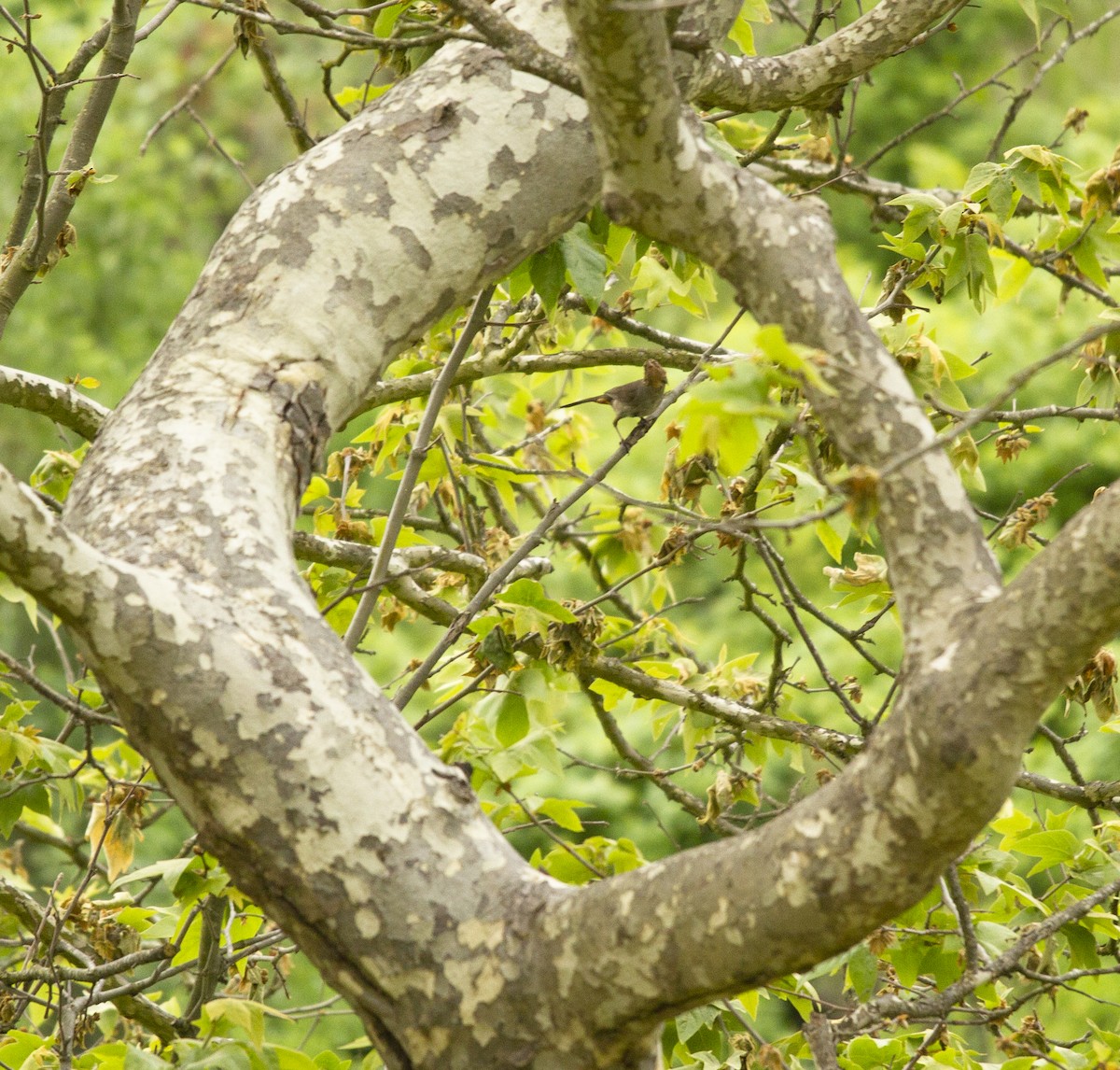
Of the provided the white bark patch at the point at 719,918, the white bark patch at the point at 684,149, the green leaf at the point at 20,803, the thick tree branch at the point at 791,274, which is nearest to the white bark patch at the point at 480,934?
the white bark patch at the point at 719,918

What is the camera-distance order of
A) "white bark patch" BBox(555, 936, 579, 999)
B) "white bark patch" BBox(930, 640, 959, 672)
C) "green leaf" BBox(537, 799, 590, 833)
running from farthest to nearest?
"green leaf" BBox(537, 799, 590, 833), "white bark patch" BBox(555, 936, 579, 999), "white bark patch" BBox(930, 640, 959, 672)

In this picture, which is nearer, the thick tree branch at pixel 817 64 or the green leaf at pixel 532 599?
the thick tree branch at pixel 817 64

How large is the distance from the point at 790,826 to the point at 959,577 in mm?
252

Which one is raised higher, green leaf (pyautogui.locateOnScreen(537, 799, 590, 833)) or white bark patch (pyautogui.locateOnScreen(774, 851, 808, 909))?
green leaf (pyautogui.locateOnScreen(537, 799, 590, 833))

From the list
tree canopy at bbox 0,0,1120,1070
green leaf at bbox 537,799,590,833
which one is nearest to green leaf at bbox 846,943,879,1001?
tree canopy at bbox 0,0,1120,1070

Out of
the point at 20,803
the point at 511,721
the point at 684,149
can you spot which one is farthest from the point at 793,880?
the point at 20,803

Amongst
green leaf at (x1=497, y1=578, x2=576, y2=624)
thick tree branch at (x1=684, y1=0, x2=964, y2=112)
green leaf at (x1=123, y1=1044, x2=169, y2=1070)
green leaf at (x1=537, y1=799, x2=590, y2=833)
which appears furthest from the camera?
green leaf at (x1=537, y1=799, x2=590, y2=833)

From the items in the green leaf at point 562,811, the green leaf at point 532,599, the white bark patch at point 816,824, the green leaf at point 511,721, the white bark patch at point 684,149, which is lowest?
the white bark patch at point 816,824

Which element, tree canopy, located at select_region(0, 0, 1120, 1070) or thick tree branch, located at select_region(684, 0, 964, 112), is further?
thick tree branch, located at select_region(684, 0, 964, 112)

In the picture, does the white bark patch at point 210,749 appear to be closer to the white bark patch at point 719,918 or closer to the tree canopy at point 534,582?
the tree canopy at point 534,582

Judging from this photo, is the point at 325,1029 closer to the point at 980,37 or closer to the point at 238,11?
the point at 238,11

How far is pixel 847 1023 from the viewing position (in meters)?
1.59

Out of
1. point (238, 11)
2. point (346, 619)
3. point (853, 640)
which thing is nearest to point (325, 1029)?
point (346, 619)

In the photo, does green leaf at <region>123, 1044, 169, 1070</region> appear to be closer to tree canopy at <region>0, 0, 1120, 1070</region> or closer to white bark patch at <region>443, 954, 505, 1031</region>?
tree canopy at <region>0, 0, 1120, 1070</region>
